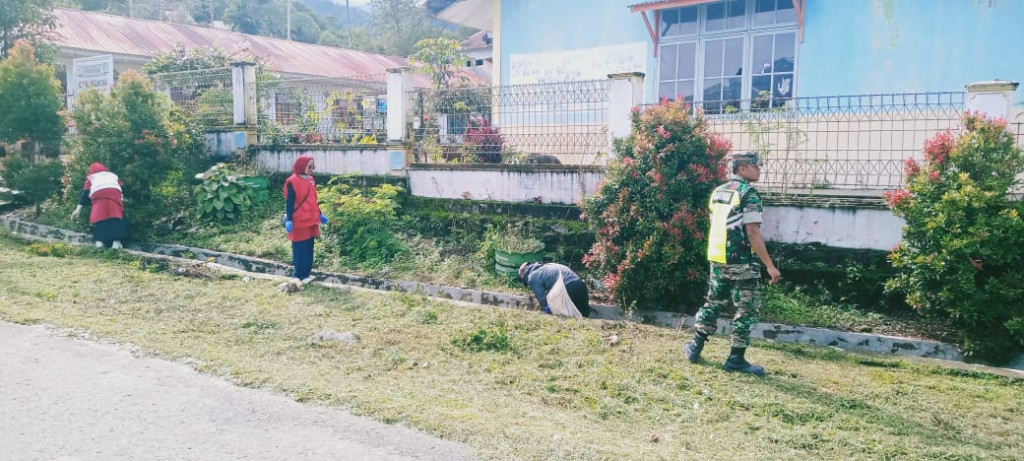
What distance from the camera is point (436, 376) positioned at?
4867mm

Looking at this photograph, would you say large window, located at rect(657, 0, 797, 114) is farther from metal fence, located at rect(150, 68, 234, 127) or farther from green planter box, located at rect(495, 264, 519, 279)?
metal fence, located at rect(150, 68, 234, 127)

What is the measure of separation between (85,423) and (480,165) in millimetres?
6113

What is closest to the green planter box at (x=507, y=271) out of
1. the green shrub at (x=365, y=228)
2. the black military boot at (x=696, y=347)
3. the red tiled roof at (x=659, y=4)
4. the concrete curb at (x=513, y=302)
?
the concrete curb at (x=513, y=302)

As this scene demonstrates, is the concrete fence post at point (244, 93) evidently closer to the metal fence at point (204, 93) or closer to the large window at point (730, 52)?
the metal fence at point (204, 93)

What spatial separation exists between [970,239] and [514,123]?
579 cm

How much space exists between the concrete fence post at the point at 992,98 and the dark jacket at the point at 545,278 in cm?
405

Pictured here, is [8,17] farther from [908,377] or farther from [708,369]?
[908,377]

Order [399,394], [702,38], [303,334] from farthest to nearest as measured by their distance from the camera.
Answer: [702,38]
[303,334]
[399,394]

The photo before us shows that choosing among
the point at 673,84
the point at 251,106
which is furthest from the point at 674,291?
the point at 251,106

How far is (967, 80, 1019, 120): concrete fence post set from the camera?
250 inches

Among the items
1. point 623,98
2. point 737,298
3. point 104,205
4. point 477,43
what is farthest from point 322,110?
point 477,43

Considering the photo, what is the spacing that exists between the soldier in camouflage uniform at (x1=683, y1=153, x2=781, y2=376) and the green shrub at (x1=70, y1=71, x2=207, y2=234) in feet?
28.3

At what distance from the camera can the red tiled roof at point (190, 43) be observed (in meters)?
19.5

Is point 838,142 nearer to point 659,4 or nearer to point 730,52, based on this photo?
point 730,52
